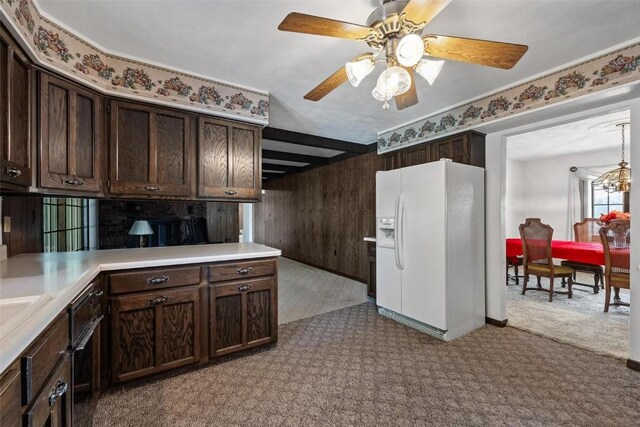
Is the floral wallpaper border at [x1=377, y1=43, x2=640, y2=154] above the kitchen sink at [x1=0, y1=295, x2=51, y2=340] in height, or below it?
above

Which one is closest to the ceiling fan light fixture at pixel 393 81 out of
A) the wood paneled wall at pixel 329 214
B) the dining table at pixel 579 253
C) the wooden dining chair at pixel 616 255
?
the wood paneled wall at pixel 329 214

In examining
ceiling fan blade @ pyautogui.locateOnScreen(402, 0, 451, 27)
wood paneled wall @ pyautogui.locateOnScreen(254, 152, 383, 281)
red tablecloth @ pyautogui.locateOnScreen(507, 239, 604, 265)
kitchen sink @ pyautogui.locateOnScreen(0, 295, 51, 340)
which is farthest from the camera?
wood paneled wall @ pyautogui.locateOnScreen(254, 152, 383, 281)

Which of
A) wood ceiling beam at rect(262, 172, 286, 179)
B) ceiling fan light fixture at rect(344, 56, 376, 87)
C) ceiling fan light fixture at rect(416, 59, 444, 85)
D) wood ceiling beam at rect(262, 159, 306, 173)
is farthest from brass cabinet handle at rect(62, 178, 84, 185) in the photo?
wood ceiling beam at rect(262, 172, 286, 179)

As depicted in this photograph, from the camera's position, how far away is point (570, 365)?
2.34 m

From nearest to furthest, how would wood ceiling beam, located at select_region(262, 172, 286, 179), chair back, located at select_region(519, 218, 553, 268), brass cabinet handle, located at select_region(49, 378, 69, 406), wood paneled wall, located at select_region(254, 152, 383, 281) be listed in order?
brass cabinet handle, located at select_region(49, 378, 69, 406)
chair back, located at select_region(519, 218, 553, 268)
wood paneled wall, located at select_region(254, 152, 383, 281)
wood ceiling beam, located at select_region(262, 172, 286, 179)

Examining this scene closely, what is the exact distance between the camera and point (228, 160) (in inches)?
107

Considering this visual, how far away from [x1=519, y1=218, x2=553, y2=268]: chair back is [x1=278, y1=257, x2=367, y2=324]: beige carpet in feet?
8.19

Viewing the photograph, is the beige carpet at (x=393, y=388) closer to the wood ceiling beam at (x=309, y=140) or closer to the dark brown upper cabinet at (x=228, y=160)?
the dark brown upper cabinet at (x=228, y=160)

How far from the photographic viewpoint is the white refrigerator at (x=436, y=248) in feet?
9.12

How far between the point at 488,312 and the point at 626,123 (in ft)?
11.3

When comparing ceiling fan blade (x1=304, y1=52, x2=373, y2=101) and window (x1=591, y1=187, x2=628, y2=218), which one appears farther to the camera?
window (x1=591, y1=187, x2=628, y2=218)

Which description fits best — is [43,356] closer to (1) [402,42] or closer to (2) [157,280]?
(2) [157,280]

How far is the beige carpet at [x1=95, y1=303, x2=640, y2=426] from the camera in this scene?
1.75 m

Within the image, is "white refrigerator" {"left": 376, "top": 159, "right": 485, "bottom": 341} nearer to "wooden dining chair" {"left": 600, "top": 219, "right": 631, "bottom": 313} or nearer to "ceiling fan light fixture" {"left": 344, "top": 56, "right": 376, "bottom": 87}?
"ceiling fan light fixture" {"left": 344, "top": 56, "right": 376, "bottom": 87}
